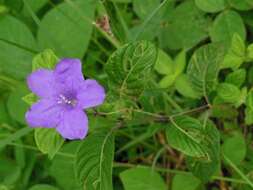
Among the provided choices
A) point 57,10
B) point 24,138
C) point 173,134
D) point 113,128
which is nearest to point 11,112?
point 24,138

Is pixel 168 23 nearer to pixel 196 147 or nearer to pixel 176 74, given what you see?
pixel 176 74

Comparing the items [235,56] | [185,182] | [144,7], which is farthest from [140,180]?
[144,7]

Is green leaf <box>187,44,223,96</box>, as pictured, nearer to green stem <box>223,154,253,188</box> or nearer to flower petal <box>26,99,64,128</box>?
green stem <box>223,154,253,188</box>

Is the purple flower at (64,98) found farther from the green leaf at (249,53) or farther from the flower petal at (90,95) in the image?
the green leaf at (249,53)

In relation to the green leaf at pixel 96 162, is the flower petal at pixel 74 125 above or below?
above

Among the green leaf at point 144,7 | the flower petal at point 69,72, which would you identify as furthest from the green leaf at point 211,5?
the flower petal at point 69,72

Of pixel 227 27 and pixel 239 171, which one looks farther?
pixel 227 27

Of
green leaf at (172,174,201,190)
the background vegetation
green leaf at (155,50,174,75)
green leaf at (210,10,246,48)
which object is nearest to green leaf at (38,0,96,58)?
the background vegetation

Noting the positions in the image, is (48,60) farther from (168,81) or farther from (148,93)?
(168,81)
